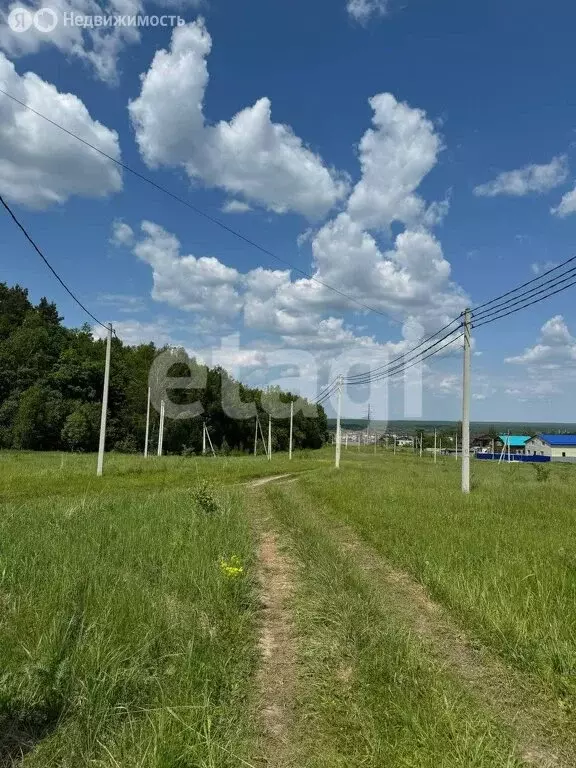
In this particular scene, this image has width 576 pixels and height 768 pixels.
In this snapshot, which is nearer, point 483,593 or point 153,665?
point 153,665

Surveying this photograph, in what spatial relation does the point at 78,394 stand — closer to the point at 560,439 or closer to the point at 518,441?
the point at 560,439

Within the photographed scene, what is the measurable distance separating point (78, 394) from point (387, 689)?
174 ft

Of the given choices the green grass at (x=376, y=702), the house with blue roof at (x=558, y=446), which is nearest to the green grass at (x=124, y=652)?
the green grass at (x=376, y=702)

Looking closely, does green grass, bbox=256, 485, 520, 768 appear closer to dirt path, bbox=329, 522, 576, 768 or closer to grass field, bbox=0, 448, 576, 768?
grass field, bbox=0, 448, 576, 768

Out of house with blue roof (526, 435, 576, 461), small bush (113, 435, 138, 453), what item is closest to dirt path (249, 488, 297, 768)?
small bush (113, 435, 138, 453)

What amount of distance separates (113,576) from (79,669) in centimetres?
207

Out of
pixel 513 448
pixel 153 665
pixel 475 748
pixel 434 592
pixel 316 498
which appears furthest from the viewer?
pixel 513 448

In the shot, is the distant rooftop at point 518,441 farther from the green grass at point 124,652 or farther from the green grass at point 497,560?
the green grass at point 124,652

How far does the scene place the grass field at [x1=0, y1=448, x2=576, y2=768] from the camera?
119 inches

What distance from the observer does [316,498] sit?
1452cm

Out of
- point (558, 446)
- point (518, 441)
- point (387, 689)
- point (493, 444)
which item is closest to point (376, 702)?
point (387, 689)

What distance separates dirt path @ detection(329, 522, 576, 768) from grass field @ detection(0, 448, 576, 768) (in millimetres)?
18

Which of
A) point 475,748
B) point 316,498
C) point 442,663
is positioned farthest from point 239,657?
point 316,498

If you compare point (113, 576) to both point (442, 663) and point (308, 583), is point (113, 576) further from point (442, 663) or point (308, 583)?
point (442, 663)
